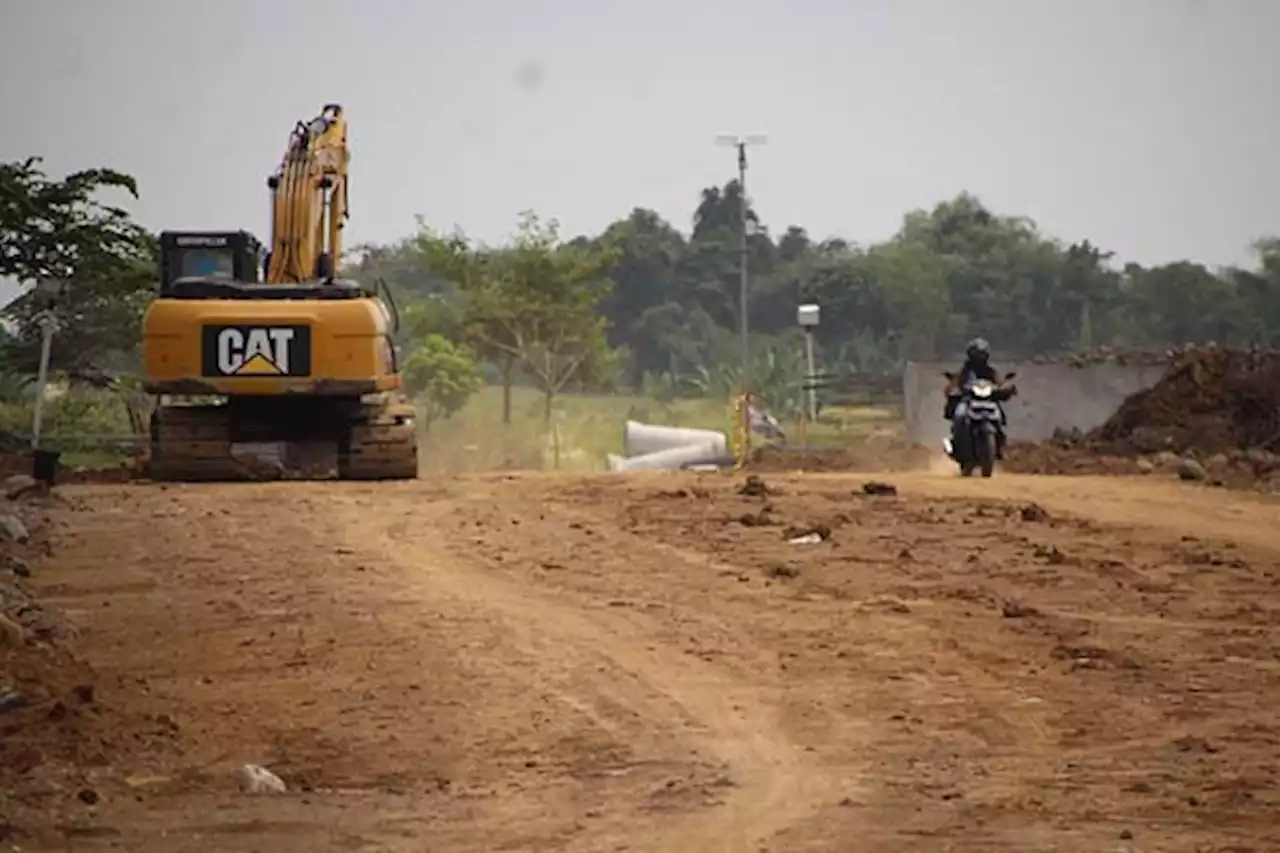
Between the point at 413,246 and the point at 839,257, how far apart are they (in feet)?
62.4

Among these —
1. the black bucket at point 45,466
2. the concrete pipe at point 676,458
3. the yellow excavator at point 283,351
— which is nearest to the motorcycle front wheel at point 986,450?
the yellow excavator at point 283,351

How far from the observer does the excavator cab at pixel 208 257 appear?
63.7ft

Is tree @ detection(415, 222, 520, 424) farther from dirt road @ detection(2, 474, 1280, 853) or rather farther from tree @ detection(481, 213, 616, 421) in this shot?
dirt road @ detection(2, 474, 1280, 853)

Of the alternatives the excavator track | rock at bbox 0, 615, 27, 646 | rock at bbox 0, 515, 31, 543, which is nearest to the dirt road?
rock at bbox 0, 515, 31, 543

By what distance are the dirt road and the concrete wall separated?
49.3 feet

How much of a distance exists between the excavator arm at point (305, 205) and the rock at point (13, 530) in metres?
7.32

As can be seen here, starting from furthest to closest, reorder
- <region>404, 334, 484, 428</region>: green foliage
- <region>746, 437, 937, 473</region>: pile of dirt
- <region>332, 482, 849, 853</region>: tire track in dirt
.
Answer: <region>404, 334, 484, 428</region>: green foliage
<region>746, 437, 937, 473</region>: pile of dirt
<region>332, 482, 849, 853</region>: tire track in dirt

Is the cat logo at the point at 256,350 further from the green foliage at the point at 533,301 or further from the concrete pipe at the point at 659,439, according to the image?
the green foliage at the point at 533,301

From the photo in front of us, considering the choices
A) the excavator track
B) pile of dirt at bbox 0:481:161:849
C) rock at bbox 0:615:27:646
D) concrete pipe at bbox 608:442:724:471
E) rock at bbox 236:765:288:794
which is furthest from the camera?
concrete pipe at bbox 608:442:724:471

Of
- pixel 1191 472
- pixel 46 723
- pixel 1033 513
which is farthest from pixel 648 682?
pixel 1191 472

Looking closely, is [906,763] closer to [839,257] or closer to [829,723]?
[829,723]

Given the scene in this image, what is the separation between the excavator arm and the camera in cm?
1961

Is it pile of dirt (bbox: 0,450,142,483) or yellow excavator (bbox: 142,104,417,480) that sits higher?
yellow excavator (bbox: 142,104,417,480)

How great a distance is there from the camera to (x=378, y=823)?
246 inches
